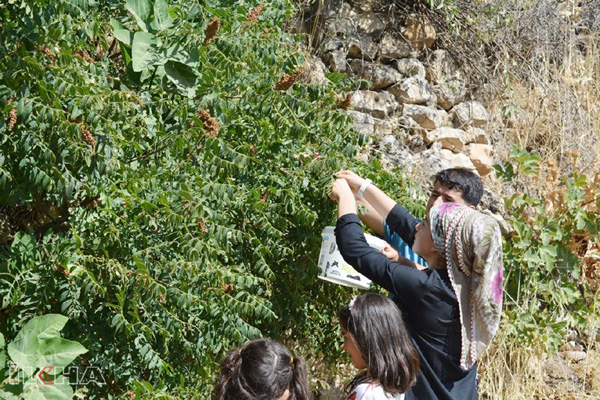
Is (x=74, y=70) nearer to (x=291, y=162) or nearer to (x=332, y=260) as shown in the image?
(x=291, y=162)

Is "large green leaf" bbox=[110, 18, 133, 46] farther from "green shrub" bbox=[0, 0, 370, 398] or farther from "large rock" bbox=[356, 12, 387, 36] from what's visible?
"large rock" bbox=[356, 12, 387, 36]

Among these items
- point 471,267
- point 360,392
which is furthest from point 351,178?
point 360,392

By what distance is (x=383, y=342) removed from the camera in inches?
95.4

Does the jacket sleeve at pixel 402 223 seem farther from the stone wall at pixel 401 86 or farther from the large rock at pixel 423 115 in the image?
the large rock at pixel 423 115

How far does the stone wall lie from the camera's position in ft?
16.9

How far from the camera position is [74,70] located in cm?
262

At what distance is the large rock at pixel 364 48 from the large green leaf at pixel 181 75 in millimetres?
2829

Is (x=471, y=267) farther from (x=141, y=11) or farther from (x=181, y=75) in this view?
(x=141, y=11)

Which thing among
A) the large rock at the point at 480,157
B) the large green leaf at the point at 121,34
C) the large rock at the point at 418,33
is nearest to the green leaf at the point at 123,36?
the large green leaf at the point at 121,34

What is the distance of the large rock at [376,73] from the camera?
5.36 metres

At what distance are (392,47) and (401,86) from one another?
0.36 metres

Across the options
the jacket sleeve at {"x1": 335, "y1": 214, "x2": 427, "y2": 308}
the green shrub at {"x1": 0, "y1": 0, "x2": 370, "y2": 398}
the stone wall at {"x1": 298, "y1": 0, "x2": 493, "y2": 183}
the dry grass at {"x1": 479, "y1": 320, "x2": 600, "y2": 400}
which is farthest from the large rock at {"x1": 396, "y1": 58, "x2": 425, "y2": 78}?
the jacket sleeve at {"x1": 335, "y1": 214, "x2": 427, "y2": 308}

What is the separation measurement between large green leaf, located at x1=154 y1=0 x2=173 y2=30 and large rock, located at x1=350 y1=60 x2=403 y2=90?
9.54 feet

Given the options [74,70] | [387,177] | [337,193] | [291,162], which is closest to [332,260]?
[337,193]
